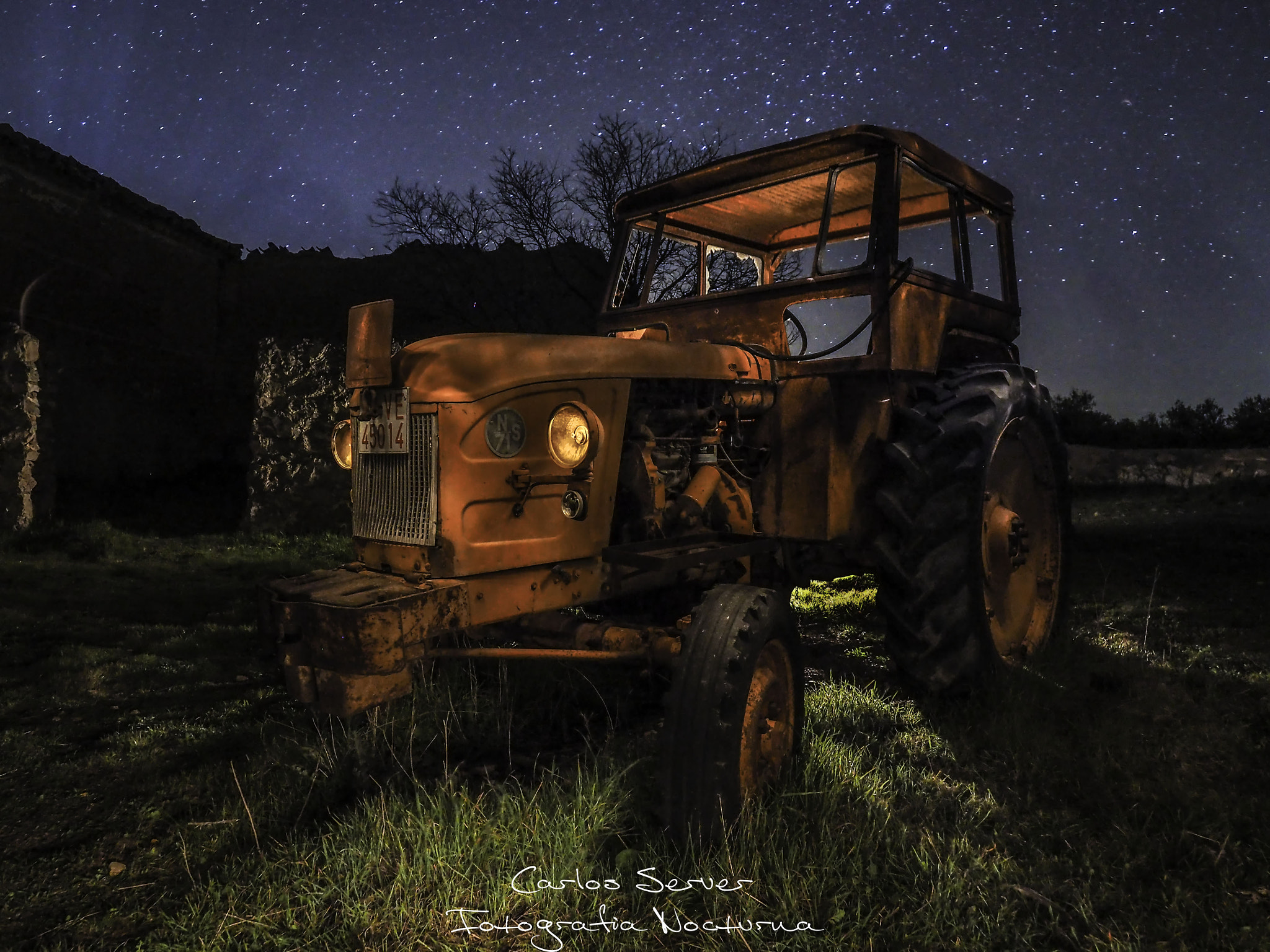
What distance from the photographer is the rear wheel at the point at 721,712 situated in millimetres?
2262

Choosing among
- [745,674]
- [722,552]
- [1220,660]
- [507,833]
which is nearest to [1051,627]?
[1220,660]

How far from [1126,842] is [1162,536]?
6.49 meters

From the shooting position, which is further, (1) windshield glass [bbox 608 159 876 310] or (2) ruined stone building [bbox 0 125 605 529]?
(2) ruined stone building [bbox 0 125 605 529]

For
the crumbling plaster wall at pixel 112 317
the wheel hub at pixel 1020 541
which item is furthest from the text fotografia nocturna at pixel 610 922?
the crumbling plaster wall at pixel 112 317

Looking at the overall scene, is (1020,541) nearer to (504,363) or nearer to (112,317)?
(504,363)

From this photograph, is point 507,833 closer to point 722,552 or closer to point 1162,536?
point 722,552

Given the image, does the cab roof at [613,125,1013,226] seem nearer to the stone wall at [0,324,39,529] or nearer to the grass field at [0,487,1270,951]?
the grass field at [0,487,1270,951]

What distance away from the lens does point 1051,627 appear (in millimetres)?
4500

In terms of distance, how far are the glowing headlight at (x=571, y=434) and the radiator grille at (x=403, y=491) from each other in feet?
1.28

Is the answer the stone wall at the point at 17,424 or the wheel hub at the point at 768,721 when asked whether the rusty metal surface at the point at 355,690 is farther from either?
the stone wall at the point at 17,424

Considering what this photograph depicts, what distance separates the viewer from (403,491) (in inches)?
106

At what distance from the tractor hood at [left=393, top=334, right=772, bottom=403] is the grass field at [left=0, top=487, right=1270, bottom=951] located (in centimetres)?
123

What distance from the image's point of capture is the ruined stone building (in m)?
9.10

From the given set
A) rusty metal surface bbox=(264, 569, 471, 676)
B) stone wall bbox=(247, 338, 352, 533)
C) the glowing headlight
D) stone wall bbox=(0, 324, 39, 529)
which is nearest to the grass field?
rusty metal surface bbox=(264, 569, 471, 676)
